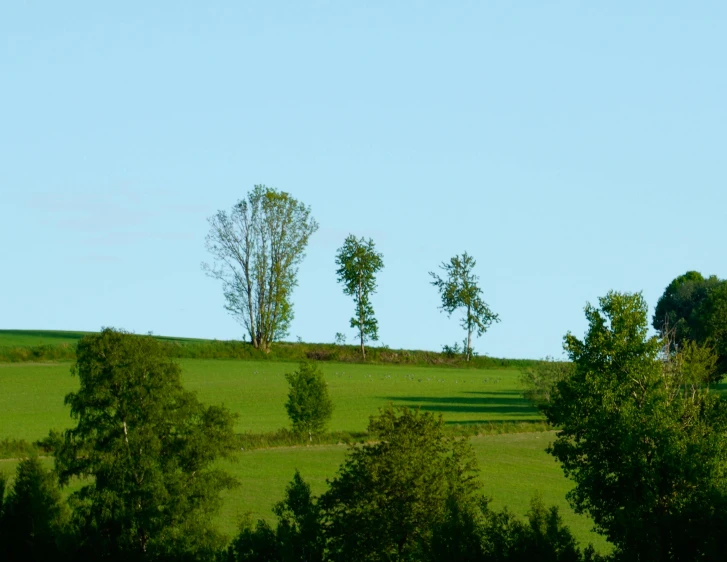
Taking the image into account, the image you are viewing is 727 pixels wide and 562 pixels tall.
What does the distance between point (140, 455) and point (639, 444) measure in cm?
1619

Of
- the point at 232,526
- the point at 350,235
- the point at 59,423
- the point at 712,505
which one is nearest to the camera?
the point at 712,505

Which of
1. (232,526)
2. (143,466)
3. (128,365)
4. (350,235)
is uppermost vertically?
(350,235)

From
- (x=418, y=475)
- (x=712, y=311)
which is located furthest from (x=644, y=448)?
(x=712, y=311)

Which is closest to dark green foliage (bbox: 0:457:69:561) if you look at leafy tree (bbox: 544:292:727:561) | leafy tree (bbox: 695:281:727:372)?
leafy tree (bbox: 544:292:727:561)

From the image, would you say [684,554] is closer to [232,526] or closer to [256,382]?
[232,526]

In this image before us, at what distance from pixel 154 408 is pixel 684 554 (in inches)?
696

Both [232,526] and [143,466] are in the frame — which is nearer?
[143,466]

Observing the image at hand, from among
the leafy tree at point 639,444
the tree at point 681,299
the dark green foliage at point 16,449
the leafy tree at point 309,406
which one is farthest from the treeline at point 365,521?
the tree at point 681,299

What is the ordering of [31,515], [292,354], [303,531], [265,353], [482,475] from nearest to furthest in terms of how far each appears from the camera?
1. [303,531]
2. [31,515]
3. [482,475]
4. [265,353]
5. [292,354]

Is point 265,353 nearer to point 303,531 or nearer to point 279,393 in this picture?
point 279,393

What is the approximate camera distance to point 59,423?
70125 mm

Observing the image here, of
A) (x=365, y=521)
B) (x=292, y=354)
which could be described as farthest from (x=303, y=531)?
(x=292, y=354)

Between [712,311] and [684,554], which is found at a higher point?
[712,311]

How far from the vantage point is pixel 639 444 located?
3444 centimetres
